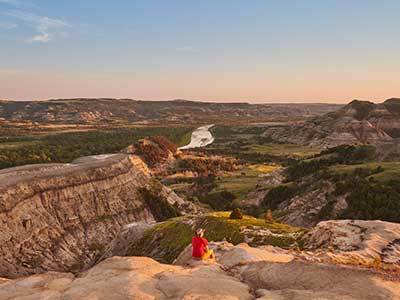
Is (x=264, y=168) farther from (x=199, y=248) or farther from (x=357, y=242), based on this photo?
(x=199, y=248)

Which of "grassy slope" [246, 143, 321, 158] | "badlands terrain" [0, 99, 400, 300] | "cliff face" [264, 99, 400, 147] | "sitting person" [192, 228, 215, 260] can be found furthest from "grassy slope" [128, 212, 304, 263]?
"cliff face" [264, 99, 400, 147]

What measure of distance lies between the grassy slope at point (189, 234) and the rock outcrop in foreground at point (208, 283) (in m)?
12.1

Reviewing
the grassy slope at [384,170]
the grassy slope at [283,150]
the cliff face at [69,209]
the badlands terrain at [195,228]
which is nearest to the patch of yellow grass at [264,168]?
the badlands terrain at [195,228]

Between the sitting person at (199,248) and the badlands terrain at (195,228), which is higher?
the sitting person at (199,248)

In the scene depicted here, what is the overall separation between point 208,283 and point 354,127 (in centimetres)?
15513

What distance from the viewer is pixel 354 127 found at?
15875cm

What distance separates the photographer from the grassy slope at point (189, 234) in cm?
3344

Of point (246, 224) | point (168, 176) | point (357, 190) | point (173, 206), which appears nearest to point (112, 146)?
point (168, 176)

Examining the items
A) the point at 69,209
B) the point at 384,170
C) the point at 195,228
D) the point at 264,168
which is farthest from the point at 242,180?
the point at 195,228

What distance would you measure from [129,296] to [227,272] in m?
5.76

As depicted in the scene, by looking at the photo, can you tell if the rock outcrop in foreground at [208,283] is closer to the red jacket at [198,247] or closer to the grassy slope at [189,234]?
the red jacket at [198,247]

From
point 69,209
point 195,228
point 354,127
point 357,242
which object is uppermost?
point 357,242

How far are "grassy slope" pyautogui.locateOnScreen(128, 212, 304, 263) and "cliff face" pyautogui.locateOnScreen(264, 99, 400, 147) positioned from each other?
12033cm

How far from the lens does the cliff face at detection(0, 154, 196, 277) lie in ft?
140
